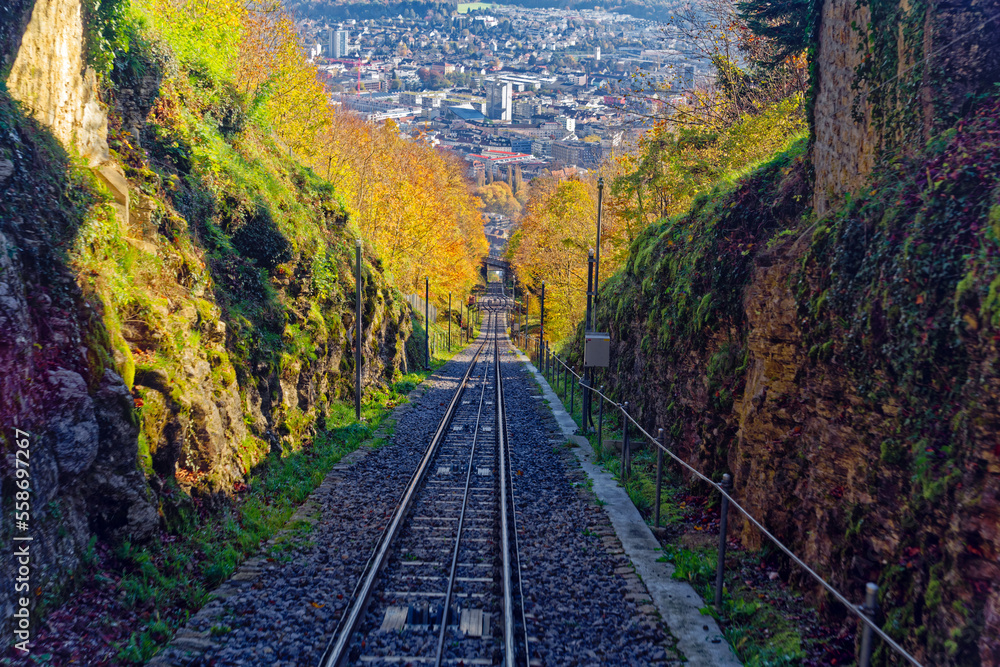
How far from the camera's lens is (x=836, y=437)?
23.2 feet

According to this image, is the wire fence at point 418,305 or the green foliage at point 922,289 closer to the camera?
the green foliage at point 922,289

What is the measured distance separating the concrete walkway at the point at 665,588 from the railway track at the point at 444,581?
1576 mm

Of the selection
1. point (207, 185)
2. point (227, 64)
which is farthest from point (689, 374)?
point (227, 64)

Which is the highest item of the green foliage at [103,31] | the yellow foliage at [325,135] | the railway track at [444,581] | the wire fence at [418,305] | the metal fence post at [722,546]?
the yellow foliage at [325,135]

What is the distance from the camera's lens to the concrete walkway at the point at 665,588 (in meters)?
6.61

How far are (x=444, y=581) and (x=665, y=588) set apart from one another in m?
2.67

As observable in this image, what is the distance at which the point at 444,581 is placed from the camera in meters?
8.40

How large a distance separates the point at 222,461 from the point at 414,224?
34.2 meters

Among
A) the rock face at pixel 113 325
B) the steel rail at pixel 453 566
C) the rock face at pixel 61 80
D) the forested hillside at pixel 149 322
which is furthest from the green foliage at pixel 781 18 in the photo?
the rock face at pixel 61 80

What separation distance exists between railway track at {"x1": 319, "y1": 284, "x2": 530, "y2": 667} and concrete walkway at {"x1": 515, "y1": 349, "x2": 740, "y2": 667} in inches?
62.1

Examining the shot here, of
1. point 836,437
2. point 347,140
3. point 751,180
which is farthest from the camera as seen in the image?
point 347,140

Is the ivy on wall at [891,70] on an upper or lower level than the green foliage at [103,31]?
lower

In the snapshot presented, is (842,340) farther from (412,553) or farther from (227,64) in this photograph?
(227,64)

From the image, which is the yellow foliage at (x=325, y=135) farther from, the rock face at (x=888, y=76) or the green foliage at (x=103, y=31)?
the rock face at (x=888, y=76)
